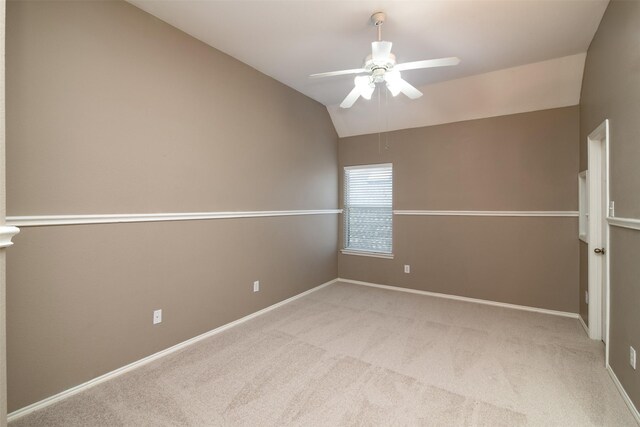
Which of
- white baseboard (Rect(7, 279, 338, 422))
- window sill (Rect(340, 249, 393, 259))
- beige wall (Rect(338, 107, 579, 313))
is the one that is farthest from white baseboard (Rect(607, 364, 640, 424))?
white baseboard (Rect(7, 279, 338, 422))

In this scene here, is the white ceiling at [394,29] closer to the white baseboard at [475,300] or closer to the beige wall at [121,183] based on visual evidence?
the beige wall at [121,183]

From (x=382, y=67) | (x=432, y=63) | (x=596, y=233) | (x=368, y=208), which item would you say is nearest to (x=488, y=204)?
(x=596, y=233)

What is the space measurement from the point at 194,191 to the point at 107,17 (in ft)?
4.74

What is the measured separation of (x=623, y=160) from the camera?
1981mm

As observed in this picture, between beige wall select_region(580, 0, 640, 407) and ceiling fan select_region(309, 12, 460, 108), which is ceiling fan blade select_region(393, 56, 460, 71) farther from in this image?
beige wall select_region(580, 0, 640, 407)

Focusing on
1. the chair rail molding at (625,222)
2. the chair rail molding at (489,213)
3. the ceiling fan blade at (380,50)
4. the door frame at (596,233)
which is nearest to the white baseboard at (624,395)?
the door frame at (596,233)

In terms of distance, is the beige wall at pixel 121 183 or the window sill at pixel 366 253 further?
the window sill at pixel 366 253

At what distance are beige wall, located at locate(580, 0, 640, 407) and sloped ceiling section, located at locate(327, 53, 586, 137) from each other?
0.80 meters

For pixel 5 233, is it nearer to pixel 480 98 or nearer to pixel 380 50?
pixel 380 50

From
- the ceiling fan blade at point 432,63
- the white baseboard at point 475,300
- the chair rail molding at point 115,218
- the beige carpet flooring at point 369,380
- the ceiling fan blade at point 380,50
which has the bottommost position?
the beige carpet flooring at point 369,380

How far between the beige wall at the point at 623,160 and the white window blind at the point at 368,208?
2661 mm

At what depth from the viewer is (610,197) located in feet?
7.24

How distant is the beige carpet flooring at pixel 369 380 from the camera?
5.89 feet

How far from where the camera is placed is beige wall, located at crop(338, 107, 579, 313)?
345cm
